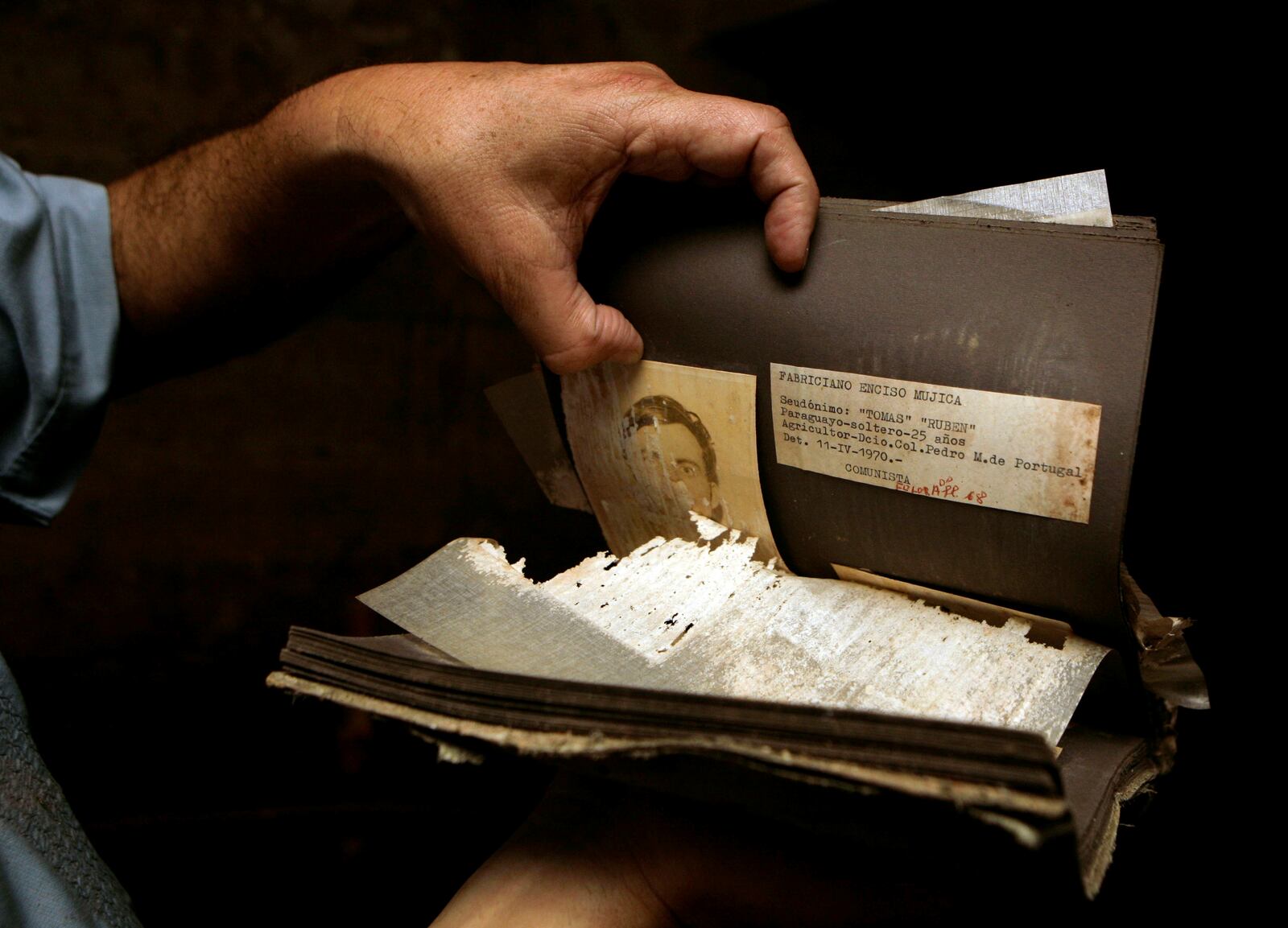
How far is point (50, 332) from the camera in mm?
687

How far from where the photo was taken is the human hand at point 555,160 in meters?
0.52

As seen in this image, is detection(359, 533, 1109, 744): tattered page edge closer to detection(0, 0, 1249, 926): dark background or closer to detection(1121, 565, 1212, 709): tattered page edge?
detection(1121, 565, 1212, 709): tattered page edge

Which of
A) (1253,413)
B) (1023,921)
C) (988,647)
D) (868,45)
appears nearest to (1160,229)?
(1253,413)

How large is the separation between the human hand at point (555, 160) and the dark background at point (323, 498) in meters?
0.29

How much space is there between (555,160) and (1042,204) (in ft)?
0.88

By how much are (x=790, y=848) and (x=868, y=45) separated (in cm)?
67

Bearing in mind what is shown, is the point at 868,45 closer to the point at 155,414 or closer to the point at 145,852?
the point at 155,414

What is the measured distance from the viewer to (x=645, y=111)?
1.72ft

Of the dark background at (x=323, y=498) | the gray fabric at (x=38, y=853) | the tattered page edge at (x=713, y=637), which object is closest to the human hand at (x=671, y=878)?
the tattered page edge at (x=713, y=637)

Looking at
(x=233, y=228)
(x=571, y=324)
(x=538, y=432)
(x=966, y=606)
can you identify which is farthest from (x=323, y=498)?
(x=966, y=606)

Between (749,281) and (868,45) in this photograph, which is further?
(868,45)

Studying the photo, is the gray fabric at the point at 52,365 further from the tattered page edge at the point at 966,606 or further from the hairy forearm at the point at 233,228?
the tattered page edge at the point at 966,606

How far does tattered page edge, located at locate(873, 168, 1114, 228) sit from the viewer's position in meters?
0.46

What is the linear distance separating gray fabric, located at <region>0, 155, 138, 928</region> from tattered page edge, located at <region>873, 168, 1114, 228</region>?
0.60 meters
